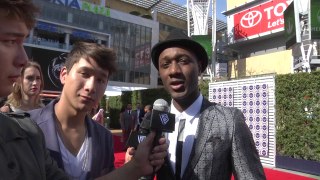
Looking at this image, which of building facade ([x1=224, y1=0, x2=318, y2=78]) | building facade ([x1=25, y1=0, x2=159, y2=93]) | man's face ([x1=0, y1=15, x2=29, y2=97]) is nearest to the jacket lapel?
man's face ([x1=0, y1=15, x2=29, y2=97])

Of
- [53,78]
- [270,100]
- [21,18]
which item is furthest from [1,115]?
[53,78]

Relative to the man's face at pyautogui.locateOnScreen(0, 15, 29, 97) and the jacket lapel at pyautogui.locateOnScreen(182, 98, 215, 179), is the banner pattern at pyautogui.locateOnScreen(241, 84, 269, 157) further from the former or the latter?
the man's face at pyautogui.locateOnScreen(0, 15, 29, 97)

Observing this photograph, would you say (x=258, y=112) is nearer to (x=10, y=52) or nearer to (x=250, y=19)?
(x=10, y=52)

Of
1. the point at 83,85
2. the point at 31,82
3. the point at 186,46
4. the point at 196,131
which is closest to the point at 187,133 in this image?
the point at 196,131

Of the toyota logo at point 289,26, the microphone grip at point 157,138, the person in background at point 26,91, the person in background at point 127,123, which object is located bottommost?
the person in background at point 127,123

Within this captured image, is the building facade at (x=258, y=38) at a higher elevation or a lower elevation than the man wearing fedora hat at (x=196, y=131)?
higher

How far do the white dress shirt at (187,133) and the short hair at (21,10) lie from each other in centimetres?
95

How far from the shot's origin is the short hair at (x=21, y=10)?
1087mm

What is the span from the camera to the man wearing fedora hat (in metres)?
1.60

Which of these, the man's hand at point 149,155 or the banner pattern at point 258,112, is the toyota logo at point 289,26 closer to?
the banner pattern at point 258,112

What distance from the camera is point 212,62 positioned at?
30.1m

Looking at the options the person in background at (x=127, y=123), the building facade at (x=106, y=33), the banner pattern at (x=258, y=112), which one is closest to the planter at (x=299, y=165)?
the banner pattern at (x=258, y=112)

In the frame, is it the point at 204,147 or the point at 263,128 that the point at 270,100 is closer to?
the point at 263,128

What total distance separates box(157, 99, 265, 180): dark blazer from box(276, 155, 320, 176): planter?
6.65 m
